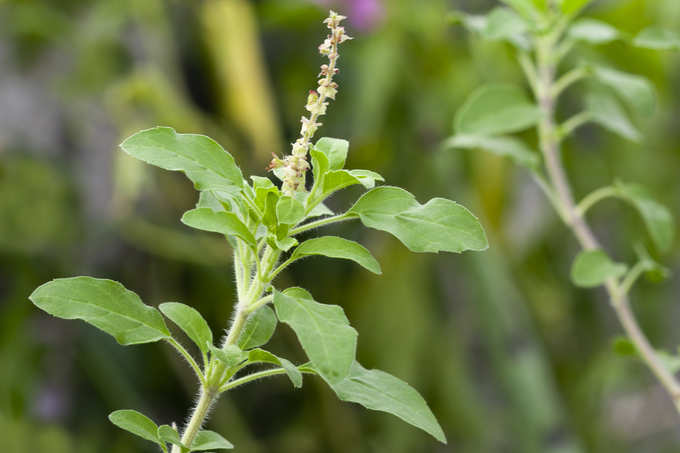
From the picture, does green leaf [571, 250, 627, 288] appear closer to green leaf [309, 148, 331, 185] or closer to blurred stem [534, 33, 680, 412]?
blurred stem [534, 33, 680, 412]

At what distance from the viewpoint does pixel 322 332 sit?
128 mm

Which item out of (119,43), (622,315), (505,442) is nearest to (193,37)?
Answer: (119,43)

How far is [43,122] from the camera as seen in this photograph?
0.86 meters

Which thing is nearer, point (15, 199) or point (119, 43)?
point (15, 199)

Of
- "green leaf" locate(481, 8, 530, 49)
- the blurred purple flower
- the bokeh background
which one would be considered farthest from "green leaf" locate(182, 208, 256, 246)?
the blurred purple flower

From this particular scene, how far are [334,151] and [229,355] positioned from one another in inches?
1.9

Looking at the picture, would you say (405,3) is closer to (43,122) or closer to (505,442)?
(43,122)

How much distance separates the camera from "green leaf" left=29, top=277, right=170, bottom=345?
0.14 metres

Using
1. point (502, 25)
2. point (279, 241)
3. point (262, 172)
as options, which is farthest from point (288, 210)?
point (262, 172)

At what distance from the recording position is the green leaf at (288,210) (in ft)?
0.45

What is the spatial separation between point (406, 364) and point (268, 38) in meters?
0.42

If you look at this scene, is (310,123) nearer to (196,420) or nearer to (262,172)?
(196,420)

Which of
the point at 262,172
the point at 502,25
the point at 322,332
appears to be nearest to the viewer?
the point at 322,332

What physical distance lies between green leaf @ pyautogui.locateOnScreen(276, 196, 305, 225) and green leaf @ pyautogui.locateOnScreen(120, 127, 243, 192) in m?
0.01
